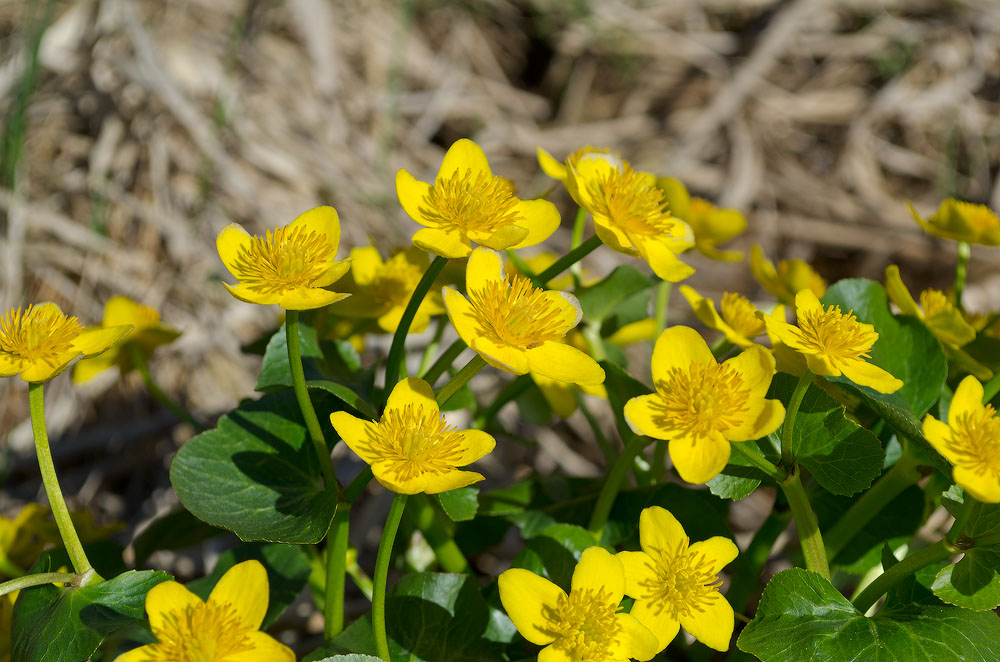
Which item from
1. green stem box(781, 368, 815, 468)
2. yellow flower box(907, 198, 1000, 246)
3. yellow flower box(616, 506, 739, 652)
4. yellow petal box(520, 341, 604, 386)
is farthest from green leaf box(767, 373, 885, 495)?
yellow flower box(907, 198, 1000, 246)

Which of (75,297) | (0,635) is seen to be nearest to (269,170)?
(75,297)

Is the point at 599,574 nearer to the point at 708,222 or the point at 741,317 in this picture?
the point at 741,317

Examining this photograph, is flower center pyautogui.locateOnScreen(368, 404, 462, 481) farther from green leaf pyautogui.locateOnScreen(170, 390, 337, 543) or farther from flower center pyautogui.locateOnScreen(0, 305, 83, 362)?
flower center pyautogui.locateOnScreen(0, 305, 83, 362)

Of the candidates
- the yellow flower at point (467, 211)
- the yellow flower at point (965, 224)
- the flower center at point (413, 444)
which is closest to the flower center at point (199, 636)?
the flower center at point (413, 444)

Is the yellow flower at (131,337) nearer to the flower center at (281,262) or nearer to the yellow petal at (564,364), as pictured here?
the flower center at (281,262)

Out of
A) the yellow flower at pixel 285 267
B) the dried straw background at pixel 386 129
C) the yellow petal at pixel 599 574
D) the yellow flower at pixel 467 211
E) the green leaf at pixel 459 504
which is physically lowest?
the dried straw background at pixel 386 129

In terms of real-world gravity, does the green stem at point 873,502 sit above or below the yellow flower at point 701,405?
below

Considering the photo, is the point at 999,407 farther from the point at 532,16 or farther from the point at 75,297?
the point at 532,16
